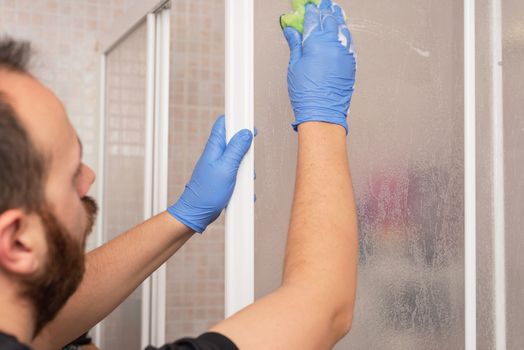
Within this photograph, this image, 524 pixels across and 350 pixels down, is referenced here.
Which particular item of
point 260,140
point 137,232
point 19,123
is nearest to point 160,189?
point 137,232

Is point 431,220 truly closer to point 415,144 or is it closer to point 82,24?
point 415,144

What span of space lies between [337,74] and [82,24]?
145 cm

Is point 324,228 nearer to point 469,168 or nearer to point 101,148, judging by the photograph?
point 469,168

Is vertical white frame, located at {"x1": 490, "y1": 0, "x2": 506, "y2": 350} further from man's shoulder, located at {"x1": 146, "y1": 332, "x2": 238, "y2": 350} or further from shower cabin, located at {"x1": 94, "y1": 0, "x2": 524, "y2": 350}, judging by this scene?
man's shoulder, located at {"x1": 146, "y1": 332, "x2": 238, "y2": 350}

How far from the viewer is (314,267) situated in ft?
2.51

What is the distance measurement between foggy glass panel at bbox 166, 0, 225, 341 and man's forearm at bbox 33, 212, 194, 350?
773 mm

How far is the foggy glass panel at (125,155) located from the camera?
167 cm

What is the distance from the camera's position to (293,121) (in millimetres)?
→ 947

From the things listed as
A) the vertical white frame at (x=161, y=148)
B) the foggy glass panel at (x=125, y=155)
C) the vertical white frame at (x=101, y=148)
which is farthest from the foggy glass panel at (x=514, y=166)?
the vertical white frame at (x=101, y=148)

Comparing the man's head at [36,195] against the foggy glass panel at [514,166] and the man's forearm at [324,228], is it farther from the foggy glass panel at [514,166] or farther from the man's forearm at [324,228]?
the foggy glass panel at [514,166]

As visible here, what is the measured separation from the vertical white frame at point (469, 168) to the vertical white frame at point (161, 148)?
743 millimetres

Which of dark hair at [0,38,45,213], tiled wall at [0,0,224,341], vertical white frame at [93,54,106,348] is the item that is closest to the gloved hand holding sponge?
dark hair at [0,38,45,213]

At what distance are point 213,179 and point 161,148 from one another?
0.63m

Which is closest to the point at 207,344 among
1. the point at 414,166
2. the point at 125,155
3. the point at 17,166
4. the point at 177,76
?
the point at 17,166
